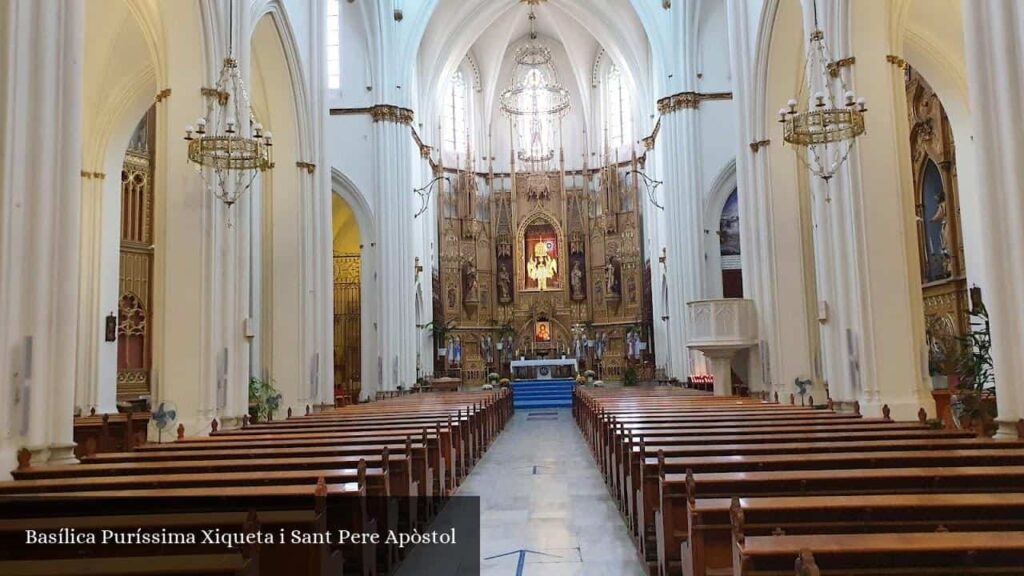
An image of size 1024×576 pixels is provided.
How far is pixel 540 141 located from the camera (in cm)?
3728

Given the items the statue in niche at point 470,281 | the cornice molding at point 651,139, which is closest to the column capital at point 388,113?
the cornice molding at point 651,139

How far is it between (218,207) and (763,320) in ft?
33.0

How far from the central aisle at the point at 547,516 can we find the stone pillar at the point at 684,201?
11153mm

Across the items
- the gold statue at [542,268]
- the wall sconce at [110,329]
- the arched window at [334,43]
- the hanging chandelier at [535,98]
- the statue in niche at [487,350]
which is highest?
the hanging chandelier at [535,98]

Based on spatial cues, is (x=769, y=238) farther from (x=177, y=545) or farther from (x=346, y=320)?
(x=346, y=320)

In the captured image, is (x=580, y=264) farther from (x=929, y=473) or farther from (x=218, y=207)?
(x=929, y=473)

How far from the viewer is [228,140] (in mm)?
10461

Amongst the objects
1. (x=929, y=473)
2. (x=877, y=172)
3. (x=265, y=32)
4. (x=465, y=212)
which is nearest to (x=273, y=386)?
(x=265, y=32)

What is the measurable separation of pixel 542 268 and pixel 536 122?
6729mm

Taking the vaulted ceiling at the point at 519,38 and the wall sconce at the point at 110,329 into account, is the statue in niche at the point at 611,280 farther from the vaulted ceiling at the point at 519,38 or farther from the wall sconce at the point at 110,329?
the wall sconce at the point at 110,329

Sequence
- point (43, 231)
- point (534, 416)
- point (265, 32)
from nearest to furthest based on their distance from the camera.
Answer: point (43, 231) < point (265, 32) < point (534, 416)

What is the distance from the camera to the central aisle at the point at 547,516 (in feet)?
20.5

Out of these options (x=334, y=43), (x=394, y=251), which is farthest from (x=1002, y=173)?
(x=334, y=43)

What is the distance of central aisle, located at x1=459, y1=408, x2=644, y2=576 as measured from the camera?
6.25m
